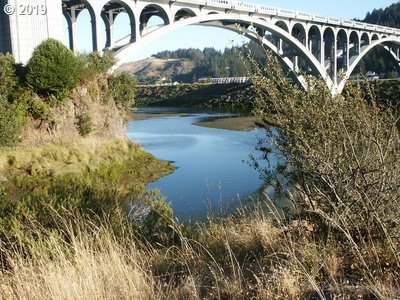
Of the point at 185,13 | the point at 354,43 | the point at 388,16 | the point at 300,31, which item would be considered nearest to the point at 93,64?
the point at 185,13

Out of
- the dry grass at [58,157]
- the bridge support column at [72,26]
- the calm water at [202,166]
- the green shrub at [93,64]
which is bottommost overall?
the calm water at [202,166]

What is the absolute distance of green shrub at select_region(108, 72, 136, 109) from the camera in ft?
52.1

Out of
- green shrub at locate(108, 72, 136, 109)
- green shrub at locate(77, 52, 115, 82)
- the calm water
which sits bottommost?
the calm water

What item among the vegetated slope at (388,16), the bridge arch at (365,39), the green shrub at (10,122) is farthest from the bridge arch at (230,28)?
the vegetated slope at (388,16)

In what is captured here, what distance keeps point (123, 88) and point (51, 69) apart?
3420mm

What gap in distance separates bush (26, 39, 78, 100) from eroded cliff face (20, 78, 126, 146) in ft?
1.97

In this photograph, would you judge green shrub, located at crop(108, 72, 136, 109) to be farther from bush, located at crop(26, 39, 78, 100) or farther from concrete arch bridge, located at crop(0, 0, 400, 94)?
bush, located at crop(26, 39, 78, 100)

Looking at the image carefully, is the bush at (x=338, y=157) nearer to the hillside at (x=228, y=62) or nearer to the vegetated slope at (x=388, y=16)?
the hillside at (x=228, y=62)

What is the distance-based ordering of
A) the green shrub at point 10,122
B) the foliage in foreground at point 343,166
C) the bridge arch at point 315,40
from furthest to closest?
the bridge arch at point 315,40, the green shrub at point 10,122, the foliage in foreground at point 343,166

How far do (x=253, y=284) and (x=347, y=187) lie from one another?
0.94 metres

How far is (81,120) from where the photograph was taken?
554 inches

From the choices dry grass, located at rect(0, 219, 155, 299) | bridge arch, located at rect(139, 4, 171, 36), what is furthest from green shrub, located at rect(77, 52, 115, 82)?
dry grass, located at rect(0, 219, 155, 299)

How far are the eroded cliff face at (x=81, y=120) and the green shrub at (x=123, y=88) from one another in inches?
15.6

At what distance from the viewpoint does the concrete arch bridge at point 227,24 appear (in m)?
16.4
